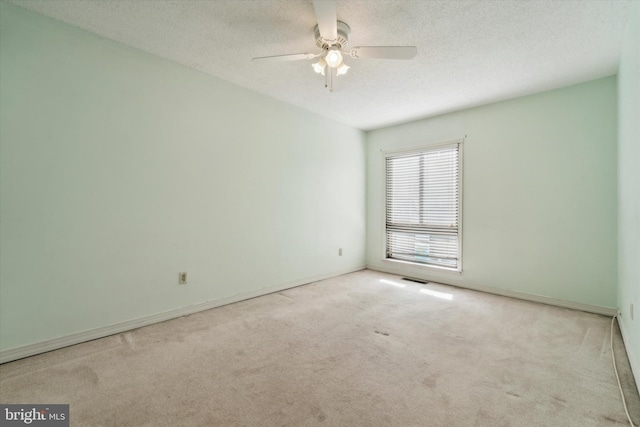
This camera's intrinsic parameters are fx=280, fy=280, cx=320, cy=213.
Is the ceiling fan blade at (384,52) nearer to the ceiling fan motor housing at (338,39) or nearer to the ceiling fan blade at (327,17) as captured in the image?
the ceiling fan motor housing at (338,39)

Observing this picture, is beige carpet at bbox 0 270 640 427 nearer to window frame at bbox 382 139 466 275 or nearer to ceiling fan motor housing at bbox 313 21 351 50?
window frame at bbox 382 139 466 275

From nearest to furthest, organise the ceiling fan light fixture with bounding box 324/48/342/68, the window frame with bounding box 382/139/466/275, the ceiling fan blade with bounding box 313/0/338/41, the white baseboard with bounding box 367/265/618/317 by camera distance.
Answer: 1. the ceiling fan blade with bounding box 313/0/338/41
2. the ceiling fan light fixture with bounding box 324/48/342/68
3. the white baseboard with bounding box 367/265/618/317
4. the window frame with bounding box 382/139/466/275

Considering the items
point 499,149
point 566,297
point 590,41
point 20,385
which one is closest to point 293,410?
point 20,385

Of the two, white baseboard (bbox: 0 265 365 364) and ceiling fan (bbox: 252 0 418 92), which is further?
white baseboard (bbox: 0 265 365 364)

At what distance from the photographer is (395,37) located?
2.36 metres

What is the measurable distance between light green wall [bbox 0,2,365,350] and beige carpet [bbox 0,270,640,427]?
0.40 m

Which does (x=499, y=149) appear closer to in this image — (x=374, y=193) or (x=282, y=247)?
(x=374, y=193)

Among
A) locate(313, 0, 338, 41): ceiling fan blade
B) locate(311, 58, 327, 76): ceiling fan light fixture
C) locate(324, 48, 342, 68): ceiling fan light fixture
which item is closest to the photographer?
locate(313, 0, 338, 41): ceiling fan blade

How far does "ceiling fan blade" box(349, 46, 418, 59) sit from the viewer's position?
80.0 inches

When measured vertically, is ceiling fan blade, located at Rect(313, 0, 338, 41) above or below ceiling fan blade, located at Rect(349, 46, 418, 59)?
above

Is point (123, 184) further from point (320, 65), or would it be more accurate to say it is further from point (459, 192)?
point (459, 192)
